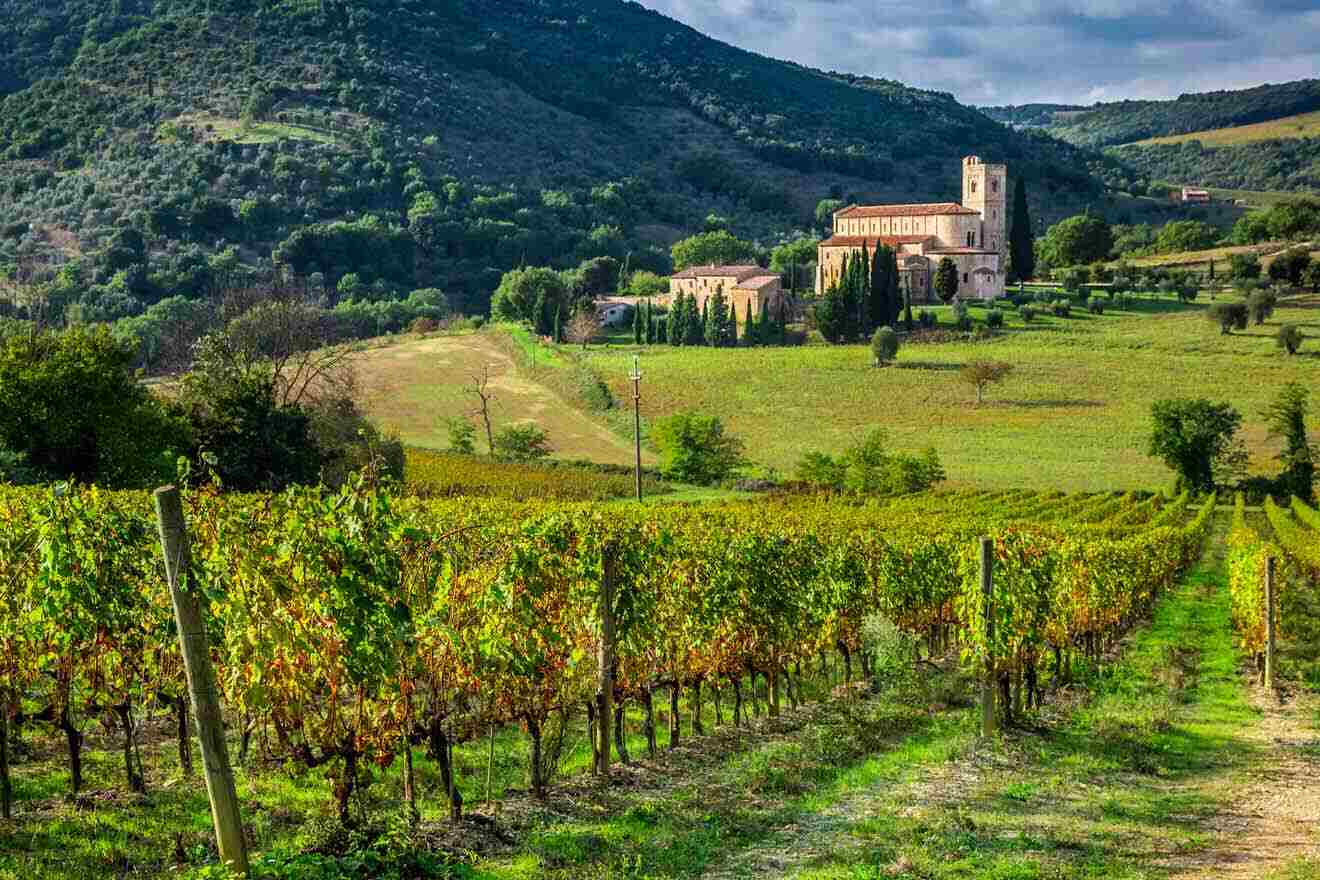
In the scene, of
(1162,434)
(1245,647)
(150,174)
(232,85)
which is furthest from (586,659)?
(232,85)

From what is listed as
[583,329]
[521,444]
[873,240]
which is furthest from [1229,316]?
[521,444]

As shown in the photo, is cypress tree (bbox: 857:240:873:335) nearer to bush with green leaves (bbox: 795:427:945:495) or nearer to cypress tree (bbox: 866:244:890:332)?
cypress tree (bbox: 866:244:890:332)

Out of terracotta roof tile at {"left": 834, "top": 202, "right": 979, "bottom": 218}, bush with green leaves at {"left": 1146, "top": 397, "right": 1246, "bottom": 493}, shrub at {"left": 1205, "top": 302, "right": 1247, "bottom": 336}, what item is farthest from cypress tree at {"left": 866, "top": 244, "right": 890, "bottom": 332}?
bush with green leaves at {"left": 1146, "top": 397, "right": 1246, "bottom": 493}

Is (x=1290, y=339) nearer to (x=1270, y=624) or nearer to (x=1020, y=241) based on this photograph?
(x=1020, y=241)

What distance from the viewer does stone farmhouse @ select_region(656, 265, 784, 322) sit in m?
97.7

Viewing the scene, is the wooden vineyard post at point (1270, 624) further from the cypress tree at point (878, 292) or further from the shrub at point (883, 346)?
the cypress tree at point (878, 292)

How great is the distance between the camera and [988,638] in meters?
13.1

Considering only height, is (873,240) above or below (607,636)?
above

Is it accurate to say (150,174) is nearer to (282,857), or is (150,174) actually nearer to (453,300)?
(453,300)

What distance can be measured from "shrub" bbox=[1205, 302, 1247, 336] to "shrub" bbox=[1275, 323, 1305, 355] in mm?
6699

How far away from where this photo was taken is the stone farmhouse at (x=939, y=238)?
106375mm

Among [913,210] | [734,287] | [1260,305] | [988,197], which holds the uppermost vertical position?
[988,197]

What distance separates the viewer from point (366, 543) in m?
8.46

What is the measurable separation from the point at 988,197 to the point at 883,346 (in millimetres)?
47339
